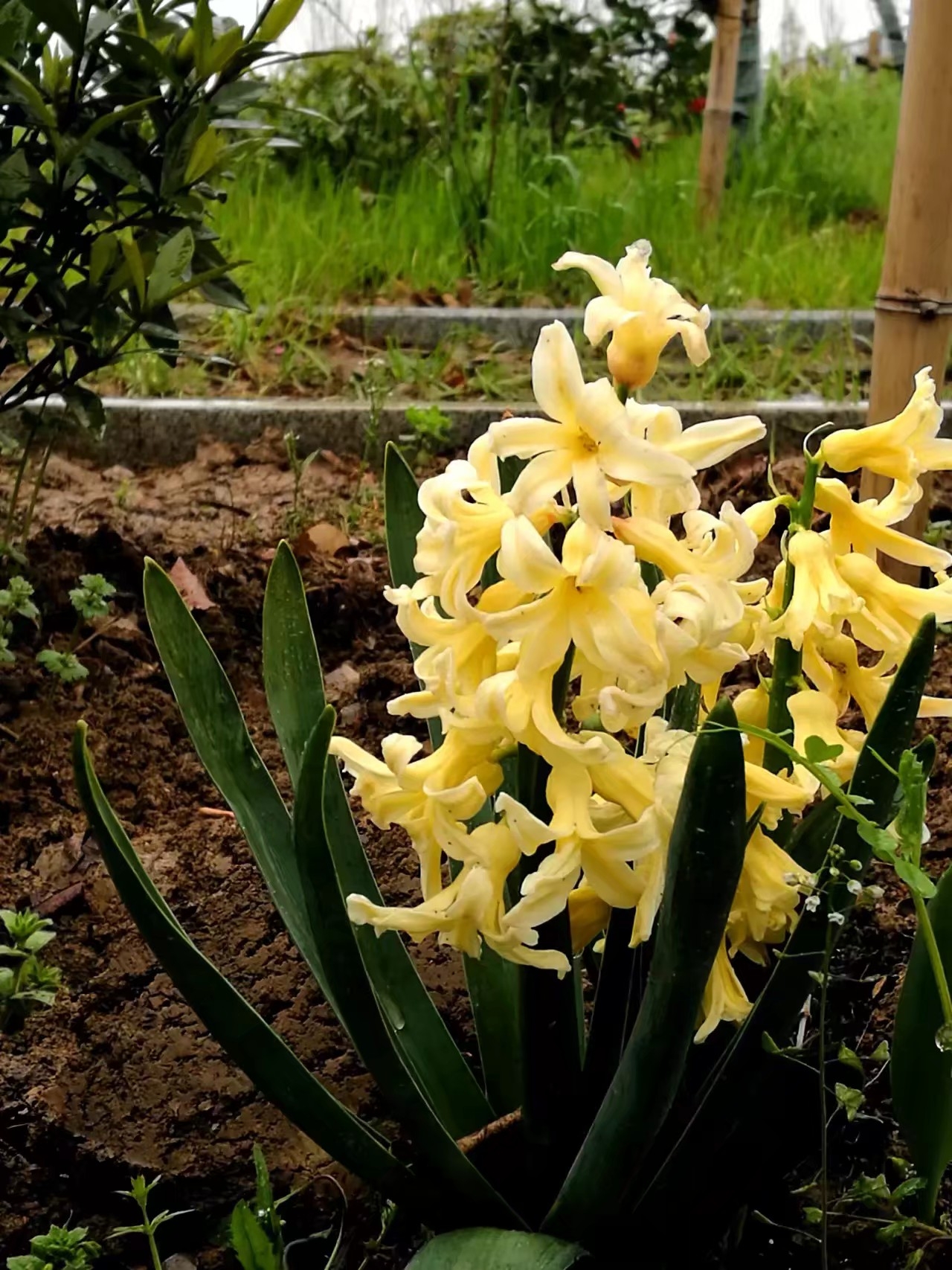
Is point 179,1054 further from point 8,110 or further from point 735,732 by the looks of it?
point 8,110

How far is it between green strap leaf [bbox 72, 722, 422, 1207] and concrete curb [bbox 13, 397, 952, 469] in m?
1.77

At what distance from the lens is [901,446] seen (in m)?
0.81

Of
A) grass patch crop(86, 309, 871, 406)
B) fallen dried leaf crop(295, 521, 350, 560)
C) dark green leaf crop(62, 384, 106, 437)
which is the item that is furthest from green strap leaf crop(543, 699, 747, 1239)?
grass patch crop(86, 309, 871, 406)

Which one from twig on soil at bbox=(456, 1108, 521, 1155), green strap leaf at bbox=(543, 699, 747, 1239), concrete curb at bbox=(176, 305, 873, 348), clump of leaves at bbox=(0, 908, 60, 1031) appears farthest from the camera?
concrete curb at bbox=(176, 305, 873, 348)

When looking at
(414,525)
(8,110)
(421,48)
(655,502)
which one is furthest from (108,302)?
(421,48)

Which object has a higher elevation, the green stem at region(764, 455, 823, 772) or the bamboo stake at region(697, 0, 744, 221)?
the bamboo stake at region(697, 0, 744, 221)

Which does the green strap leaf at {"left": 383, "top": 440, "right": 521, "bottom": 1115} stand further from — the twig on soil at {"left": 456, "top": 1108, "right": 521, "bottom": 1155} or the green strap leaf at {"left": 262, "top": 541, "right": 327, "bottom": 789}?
the green strap leaf at {"left": 262, "top": 541, "right": 327, "bottom": 789}

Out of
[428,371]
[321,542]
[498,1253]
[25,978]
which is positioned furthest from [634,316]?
[428,371]

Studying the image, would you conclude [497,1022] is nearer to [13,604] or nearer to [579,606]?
[579,606]

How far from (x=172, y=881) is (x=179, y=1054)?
24cm

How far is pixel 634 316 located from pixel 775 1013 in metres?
0.43

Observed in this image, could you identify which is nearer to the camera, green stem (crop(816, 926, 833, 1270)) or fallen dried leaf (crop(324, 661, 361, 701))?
green stem (crop(816, 926, 833, 1270))

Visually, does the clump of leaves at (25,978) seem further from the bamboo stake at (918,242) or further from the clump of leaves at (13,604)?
the bamboo stake at (918,242)

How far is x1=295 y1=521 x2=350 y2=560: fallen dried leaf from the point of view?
203 cm
